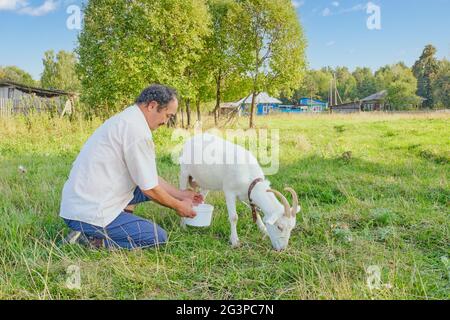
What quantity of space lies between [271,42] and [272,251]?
66.0 feet

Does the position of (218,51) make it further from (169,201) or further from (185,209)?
(169,201)

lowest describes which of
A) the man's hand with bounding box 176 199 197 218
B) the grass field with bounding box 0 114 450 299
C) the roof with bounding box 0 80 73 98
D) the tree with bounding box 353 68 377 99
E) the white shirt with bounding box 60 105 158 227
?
the grass field with bounding box 0 114 450 299

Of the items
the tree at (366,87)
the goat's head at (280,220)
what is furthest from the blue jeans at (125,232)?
the tree at (366,87)

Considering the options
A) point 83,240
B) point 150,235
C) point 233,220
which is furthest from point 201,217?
point 83,240

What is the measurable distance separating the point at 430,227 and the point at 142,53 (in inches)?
641

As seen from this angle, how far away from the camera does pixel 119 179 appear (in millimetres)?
4203

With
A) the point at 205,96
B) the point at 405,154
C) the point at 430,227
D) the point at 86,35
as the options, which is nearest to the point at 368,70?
the point at 205,96

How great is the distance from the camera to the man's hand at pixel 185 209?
171 inches

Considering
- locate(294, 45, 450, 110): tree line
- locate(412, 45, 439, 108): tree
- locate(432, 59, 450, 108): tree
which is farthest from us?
locate(412, 45, 439, 108): tree

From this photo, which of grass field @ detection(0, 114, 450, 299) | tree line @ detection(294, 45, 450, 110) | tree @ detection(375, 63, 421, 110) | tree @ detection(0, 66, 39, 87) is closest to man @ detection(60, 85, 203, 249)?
grass field @ detection(0, 114, 450, 299)

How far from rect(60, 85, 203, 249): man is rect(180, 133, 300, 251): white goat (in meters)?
0.77

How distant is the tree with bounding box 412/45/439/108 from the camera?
208 feet

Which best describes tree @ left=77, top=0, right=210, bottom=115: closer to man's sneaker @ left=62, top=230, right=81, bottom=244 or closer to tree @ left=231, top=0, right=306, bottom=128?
tree @ left=231, top=0, right=306, bottom=128
